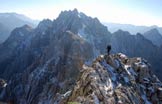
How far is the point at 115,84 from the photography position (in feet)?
155

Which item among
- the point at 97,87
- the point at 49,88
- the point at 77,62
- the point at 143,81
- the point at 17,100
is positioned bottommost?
the point at 17,100

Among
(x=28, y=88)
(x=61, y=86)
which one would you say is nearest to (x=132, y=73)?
(x=61, y=86)

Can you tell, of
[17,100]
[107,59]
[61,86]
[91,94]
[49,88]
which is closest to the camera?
[91,94]

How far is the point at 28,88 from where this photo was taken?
176m

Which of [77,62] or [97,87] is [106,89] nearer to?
[97,87]

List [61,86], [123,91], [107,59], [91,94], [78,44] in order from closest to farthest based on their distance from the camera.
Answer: [91,94] → [123,91] → [107,59] → [61,86] → [78,44]

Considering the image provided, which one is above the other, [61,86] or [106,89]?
[106,89]

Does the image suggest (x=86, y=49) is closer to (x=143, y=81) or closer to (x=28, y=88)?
(x=28, y=88)

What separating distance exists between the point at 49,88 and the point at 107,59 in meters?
96.9

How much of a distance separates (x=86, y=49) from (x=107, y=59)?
117 meters

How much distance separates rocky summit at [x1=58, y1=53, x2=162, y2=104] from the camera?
40188 mm

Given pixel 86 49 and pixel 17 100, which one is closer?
pixel 86 49

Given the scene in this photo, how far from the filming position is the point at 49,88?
481 feet

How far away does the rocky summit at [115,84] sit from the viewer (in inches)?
1582
